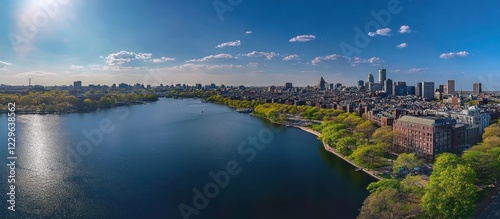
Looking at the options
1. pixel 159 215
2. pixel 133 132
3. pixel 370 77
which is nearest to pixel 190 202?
pixel 159 215

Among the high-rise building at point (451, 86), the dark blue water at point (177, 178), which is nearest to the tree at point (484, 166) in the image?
the dark blue water at point (177, 178)

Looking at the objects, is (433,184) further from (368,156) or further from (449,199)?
(368,156)

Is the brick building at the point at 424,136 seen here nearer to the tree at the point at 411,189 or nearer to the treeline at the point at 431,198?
the treeline at the point at 431,198

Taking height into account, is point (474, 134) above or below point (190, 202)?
above

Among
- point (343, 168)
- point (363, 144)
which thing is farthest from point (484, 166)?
point (363, 144)

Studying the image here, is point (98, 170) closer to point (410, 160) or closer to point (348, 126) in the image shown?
point (410, 160)

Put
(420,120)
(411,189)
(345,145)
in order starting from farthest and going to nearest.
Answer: (420,120)
(345,145)
(411,189)

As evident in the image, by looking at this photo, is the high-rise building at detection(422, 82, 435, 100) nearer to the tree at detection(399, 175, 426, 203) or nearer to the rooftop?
the rooftop
